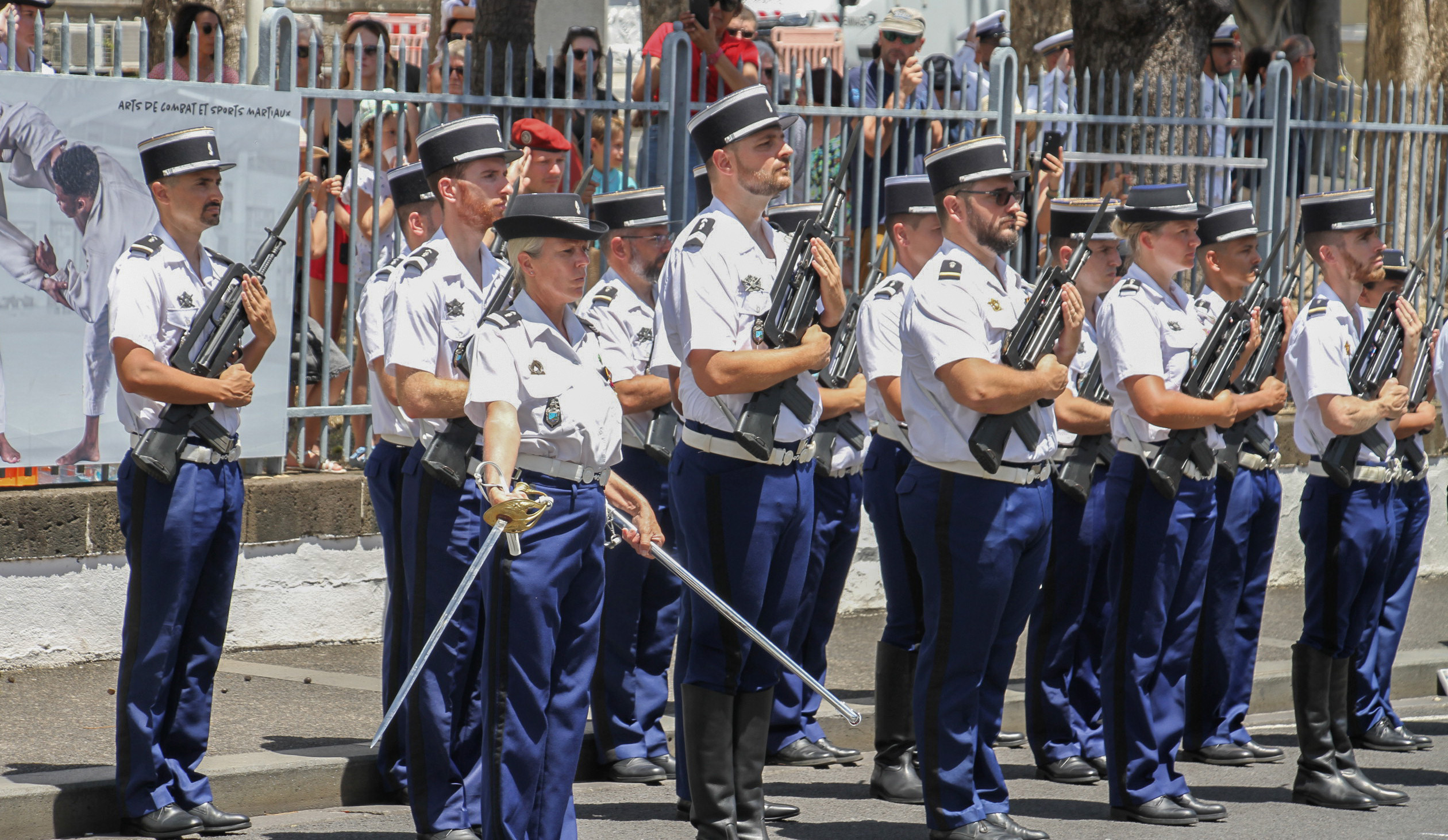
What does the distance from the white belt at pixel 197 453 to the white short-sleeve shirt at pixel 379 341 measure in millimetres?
517

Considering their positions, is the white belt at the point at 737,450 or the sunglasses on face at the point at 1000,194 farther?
the sunglasses on face at the point at 1000,194

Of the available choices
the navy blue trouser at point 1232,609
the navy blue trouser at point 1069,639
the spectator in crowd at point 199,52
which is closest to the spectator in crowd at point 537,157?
the spectator in crowd at point 199,52

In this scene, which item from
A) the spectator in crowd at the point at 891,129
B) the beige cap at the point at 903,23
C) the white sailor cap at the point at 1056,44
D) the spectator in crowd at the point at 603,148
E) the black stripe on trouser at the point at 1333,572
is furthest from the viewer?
the white sailor cap at the point at 1056,44

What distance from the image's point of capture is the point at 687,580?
525 cm

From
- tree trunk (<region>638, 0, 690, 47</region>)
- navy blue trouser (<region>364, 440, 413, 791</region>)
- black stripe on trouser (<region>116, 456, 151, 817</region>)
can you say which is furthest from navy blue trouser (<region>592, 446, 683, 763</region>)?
tree trunk (<region>638, 0, 690, 47</region>)

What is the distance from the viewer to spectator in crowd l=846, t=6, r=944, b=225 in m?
9.91

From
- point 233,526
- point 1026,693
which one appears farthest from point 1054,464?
point 233,526

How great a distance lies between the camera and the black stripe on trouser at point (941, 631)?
5727mm

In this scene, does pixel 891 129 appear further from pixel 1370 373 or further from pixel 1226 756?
pixel 1226 756

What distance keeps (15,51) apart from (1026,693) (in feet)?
15.9

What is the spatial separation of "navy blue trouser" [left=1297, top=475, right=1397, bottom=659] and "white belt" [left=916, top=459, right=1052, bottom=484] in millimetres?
1794

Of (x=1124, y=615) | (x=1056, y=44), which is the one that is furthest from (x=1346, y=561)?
(x=1056, y=44)

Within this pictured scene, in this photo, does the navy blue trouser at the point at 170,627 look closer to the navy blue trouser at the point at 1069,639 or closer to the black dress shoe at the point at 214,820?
the black dress shoe at the point at 214,820

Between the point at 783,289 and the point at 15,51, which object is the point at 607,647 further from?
the point at 15,51
